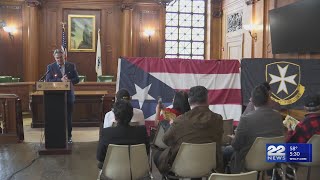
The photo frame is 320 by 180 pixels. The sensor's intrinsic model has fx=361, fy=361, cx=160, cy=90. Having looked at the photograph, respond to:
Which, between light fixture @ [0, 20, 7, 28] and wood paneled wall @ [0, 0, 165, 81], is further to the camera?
wood paneled wall @ [0, 0, 165, 81]

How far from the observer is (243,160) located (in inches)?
125

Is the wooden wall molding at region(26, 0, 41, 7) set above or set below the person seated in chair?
above

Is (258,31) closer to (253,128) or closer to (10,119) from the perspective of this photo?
(10,119)

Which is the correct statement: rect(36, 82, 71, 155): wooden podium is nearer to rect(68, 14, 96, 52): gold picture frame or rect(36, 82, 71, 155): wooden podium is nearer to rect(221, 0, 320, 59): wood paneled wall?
rect(221, 0, 320, 59): wood paneled wall

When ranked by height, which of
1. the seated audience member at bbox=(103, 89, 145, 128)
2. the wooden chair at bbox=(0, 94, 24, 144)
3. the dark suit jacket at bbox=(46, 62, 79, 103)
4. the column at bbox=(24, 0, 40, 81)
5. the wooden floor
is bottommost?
the wooden floor

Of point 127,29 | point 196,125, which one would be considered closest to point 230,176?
point 196,125

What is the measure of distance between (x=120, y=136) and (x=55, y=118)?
260cm

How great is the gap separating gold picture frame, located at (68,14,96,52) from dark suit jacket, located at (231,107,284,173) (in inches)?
334

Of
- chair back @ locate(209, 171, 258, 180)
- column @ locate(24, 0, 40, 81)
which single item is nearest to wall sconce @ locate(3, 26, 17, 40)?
column @ locate(24, 0, 40, 81)

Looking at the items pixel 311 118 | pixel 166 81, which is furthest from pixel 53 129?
pixel 311 118

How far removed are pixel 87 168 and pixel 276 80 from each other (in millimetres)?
2973

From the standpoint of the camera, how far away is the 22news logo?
122 inches

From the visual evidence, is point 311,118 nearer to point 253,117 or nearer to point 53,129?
point 253,117

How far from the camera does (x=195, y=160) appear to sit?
2910 millimetres
